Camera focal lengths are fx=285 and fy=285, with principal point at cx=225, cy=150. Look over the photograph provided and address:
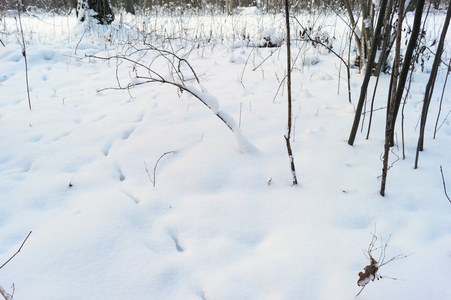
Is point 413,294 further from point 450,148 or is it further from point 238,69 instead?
point 238,69

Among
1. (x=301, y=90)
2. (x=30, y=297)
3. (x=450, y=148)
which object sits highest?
(x=301, y=90)

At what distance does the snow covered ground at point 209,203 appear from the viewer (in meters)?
0.95

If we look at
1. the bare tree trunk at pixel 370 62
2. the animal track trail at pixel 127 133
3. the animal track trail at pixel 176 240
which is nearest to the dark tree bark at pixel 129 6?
the animal track trail at pixel 127 133

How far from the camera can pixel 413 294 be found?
2.96 feet

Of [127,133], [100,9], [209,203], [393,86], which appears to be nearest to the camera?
[393,86]

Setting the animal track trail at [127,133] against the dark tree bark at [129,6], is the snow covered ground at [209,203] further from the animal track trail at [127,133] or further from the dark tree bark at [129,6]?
the dark tree bark at [129,6]

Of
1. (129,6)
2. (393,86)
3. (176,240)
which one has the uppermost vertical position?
(129,6)

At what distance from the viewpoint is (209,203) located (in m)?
1.30

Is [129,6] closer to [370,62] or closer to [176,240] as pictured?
[370,62]

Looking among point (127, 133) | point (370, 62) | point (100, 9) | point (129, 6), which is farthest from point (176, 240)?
point (129, 6)

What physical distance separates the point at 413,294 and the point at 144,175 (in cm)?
122

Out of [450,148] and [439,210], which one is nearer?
[439,210]

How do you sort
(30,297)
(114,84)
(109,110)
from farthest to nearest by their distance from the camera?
(114,84) < (109,110) < (30,297)

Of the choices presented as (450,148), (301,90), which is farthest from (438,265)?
(301,90)
